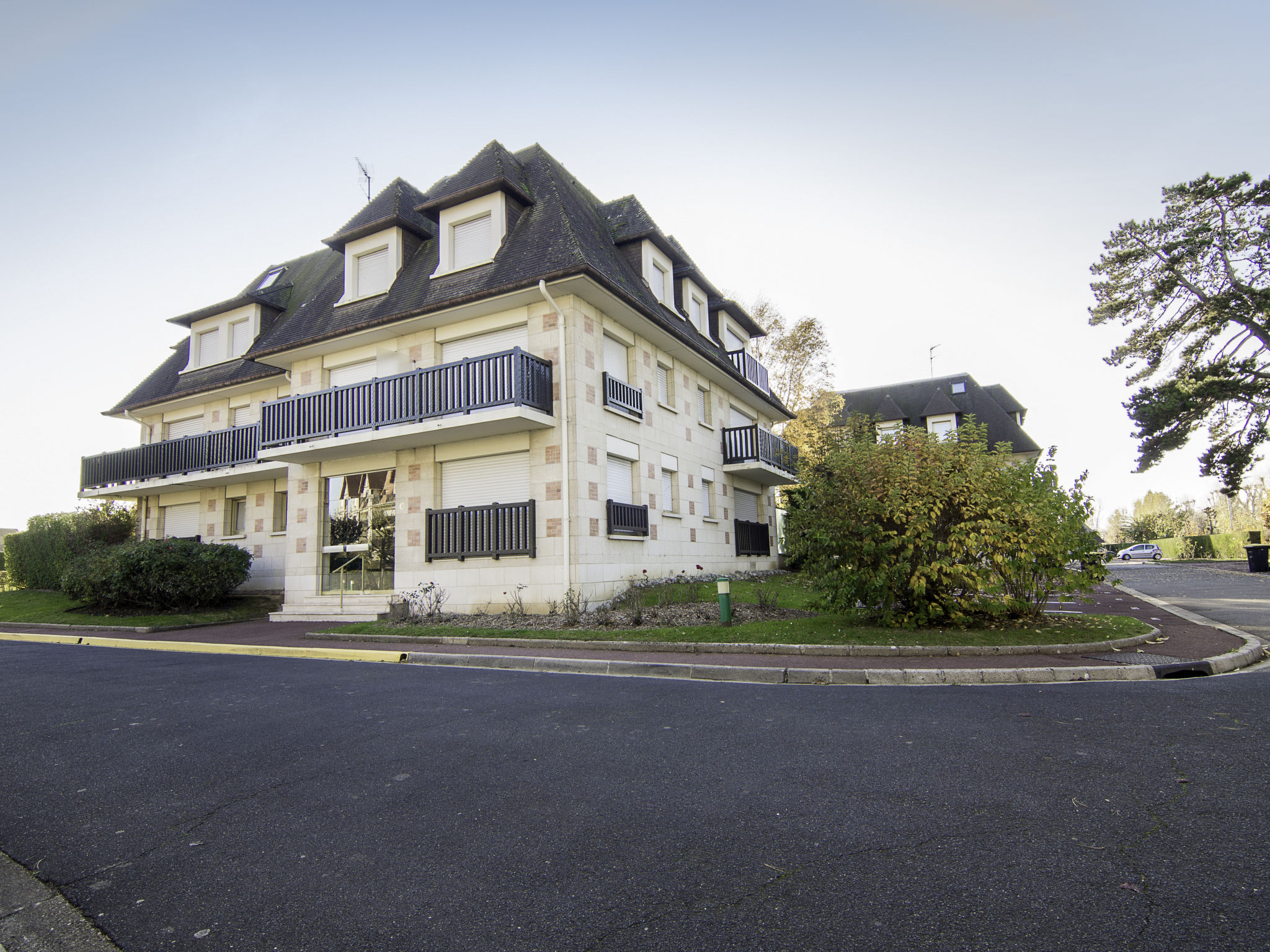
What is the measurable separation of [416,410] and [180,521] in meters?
12.2

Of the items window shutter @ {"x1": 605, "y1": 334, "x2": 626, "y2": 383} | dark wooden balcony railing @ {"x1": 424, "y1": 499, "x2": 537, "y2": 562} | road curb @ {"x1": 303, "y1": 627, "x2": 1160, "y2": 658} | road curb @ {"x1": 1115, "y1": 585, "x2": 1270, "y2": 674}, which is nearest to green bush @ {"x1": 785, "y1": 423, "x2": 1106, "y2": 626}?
road curb @ {"x1": 303, "y1": 627, "x2": 1160, "y2": 658}

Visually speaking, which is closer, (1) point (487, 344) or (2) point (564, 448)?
(2) point (564, 448)

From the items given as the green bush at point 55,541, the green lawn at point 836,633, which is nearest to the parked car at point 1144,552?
the green lawn at point 836,633

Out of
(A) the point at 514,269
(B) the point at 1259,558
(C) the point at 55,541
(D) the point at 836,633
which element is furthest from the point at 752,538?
(C) the point at 55,541

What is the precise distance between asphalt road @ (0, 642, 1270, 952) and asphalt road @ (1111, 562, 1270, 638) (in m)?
6.59

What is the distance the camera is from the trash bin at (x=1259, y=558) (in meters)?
23.6

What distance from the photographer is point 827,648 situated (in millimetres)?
8008

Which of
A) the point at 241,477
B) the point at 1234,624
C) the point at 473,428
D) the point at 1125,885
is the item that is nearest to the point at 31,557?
the point at 241,477

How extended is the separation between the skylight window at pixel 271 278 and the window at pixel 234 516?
7088 mm

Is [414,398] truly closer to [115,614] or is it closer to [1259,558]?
[115,614]

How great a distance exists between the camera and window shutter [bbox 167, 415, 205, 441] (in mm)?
20766

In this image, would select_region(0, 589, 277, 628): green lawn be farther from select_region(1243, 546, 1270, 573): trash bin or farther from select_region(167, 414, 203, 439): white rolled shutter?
select_region(1243, 546, 1270, 573): trash bin

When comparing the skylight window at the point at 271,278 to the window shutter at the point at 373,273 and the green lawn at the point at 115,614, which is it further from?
the green lawn at the point at 115,614

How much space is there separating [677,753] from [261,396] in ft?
63.1
